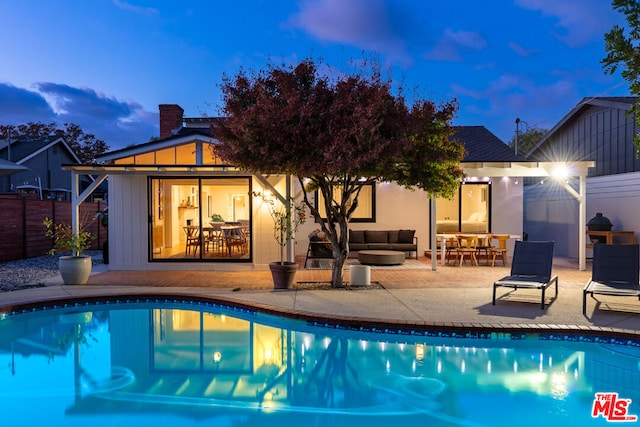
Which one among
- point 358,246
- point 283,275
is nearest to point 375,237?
point 358,246

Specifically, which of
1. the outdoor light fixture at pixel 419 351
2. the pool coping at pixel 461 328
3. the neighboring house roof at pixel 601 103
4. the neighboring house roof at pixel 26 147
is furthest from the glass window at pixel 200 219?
the neighboring house roof at pixel 26 147

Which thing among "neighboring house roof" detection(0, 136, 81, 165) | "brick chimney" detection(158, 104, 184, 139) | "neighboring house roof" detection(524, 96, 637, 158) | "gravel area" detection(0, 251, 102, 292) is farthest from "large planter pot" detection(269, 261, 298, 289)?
"neighboring house roof" detection(0, 136, 81, 165)

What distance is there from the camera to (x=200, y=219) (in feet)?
40.7

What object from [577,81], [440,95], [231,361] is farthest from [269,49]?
[577,81]

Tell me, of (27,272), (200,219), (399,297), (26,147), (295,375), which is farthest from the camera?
(26,147)

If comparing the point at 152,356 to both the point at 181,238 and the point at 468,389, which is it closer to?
the point at 468,389

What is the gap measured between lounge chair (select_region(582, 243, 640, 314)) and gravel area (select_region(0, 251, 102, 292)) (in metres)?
10.6

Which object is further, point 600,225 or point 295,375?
point 600,225

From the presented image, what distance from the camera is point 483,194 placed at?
15.6m

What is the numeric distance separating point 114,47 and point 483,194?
15965 mm

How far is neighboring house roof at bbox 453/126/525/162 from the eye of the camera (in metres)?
15.3

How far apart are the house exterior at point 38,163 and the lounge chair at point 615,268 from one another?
22.7 m

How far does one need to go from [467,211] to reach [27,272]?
1280cm

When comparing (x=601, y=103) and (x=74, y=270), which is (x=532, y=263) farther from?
(x=601, y=103)
